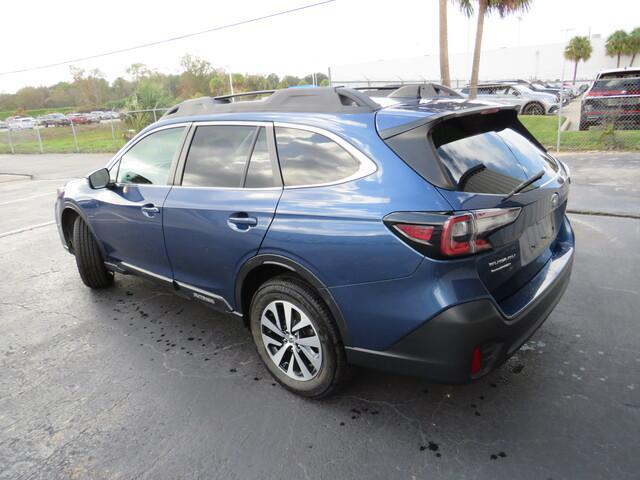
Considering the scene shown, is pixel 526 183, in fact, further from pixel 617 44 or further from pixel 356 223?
pixel 617 44

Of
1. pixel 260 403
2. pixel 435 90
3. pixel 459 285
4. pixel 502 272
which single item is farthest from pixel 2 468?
pixel 435 90

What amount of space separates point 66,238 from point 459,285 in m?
4.20

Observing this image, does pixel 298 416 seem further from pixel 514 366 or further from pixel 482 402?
pixel 514 366

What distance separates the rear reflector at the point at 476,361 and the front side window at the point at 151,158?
2419 mm

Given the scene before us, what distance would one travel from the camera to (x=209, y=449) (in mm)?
2494

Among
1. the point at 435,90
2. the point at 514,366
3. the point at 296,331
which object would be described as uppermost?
the point at 435,90

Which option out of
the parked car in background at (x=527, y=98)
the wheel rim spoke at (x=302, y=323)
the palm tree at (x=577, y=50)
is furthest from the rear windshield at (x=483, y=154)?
the palm tree at (x=577, y=50)

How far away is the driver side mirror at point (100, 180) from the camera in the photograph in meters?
3.90

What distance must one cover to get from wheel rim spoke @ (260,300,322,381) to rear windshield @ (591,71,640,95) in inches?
466

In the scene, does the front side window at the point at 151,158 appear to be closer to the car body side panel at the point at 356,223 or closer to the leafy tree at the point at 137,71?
the car body side panel at the point at 356,223

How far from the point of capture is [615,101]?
11523 millimetres

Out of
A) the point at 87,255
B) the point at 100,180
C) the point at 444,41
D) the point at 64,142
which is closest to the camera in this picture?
the point at 100,180

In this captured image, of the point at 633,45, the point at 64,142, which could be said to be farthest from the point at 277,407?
the point at 633,45

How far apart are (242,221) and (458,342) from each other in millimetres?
1383
